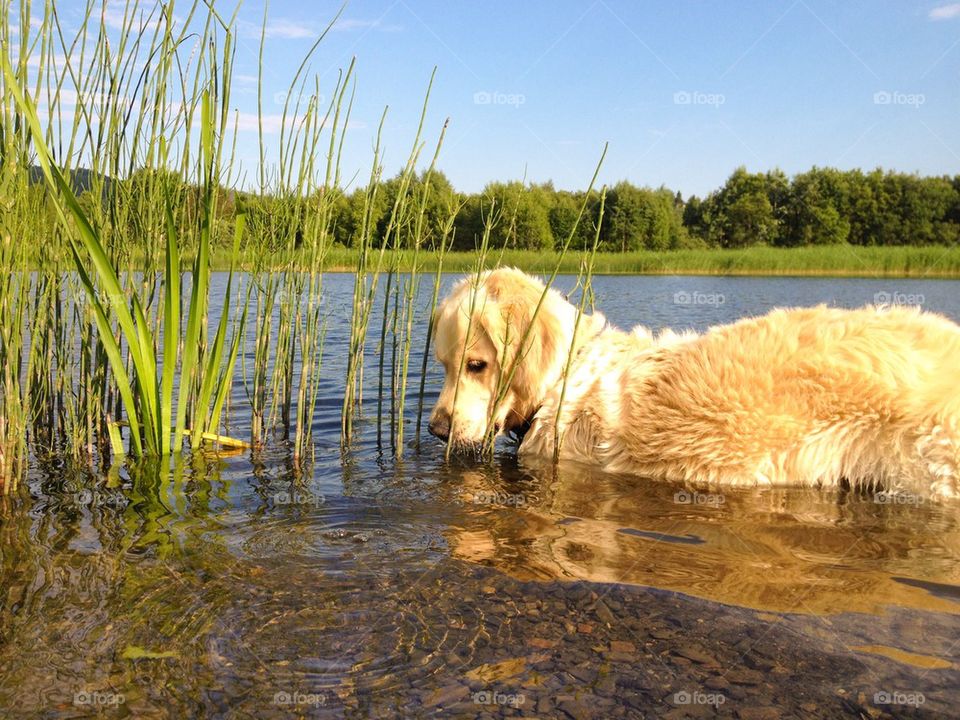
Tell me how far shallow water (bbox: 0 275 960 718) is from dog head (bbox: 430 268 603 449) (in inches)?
16.0

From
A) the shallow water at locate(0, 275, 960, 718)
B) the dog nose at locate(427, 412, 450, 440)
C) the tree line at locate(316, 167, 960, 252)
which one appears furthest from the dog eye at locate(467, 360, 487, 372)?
the tree line at locate(316, 167, 960, 252)

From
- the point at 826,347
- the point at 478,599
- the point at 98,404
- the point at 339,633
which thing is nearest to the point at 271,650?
the point at 339,633

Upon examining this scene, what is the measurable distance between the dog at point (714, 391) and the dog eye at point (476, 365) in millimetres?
12

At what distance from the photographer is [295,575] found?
284cm

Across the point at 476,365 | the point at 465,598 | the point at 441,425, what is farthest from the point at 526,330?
the point at 465,598

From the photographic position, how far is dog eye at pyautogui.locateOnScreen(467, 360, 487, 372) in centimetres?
435

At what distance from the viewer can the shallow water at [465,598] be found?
2057 millimetres

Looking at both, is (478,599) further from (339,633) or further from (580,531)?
(580,531)

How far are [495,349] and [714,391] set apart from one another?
1.26m

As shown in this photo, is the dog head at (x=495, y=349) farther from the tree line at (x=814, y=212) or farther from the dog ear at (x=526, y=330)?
the tree line at (x=814, y=212)

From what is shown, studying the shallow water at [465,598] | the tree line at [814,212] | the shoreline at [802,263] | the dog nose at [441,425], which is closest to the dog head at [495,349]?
the dog nose at [441,425]

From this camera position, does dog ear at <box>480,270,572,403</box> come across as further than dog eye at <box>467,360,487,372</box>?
No

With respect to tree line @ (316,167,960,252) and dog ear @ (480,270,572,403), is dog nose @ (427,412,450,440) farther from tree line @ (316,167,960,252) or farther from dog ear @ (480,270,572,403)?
tree line @ (316,167,960,252)

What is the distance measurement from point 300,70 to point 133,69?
2.82 ft
